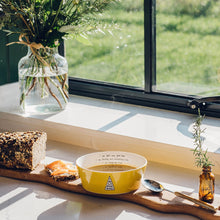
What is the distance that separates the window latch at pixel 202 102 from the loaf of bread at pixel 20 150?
1.82 feet

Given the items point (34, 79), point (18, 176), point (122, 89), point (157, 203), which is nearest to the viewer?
point (157, 203)

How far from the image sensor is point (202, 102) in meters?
1.69

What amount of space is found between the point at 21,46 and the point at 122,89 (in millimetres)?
471

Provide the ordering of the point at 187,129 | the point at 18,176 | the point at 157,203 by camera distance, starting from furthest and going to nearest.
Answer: the point at 187,129
the point at 18,176
the point at 157,203

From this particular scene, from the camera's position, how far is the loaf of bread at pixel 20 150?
1.41 m

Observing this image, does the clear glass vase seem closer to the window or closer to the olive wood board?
the window

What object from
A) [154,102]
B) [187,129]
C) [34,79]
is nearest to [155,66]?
[154,102]

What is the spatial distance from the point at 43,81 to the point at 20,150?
421mm

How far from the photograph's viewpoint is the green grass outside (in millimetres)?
1680

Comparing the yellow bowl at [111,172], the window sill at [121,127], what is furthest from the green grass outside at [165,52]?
the yellow bowl at [111,172]

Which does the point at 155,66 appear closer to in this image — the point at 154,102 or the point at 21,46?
the point at 154,102

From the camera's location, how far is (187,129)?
5.26 feet

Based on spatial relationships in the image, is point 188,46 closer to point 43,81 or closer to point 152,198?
point 43,81

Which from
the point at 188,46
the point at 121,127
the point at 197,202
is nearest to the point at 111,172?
the point at 197,202
